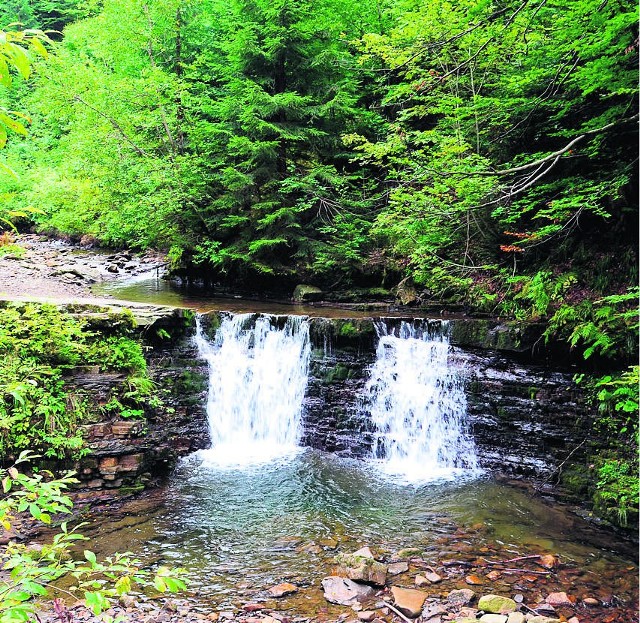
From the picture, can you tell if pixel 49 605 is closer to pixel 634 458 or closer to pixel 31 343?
pixel 31 343

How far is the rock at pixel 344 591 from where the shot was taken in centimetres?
452

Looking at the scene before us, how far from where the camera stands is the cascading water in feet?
26.1

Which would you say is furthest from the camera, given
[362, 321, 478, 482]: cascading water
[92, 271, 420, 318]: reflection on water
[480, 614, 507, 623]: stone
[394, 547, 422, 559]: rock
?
[92, 271, 420, 318]: reflection on water

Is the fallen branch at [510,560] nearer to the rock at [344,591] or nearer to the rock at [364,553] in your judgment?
the rock at [364,553]

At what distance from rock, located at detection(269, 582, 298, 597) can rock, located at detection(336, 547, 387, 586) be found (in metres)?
0.51

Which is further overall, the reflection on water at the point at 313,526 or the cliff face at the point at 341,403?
the cliff face at the point at 341,403

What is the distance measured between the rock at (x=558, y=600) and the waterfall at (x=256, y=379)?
197 inches

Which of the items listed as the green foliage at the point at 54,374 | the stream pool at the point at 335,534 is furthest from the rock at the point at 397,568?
the green foliage at the point at 54,374

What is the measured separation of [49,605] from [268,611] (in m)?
2.09

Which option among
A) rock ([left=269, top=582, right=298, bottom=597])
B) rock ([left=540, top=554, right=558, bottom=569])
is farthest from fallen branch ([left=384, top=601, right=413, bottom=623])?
rock ([left=540, top=554, right=558, bottom=569])

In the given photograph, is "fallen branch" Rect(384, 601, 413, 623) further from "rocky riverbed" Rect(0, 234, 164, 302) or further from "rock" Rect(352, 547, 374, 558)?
"rocky riverbed" Rect(0, 234, 164, 302)

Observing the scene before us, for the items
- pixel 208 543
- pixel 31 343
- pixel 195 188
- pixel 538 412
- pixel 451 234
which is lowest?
pixel 208 543

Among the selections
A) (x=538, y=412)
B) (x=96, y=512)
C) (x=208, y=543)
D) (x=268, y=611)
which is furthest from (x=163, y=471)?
(x=538, y=412)

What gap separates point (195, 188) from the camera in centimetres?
1234
